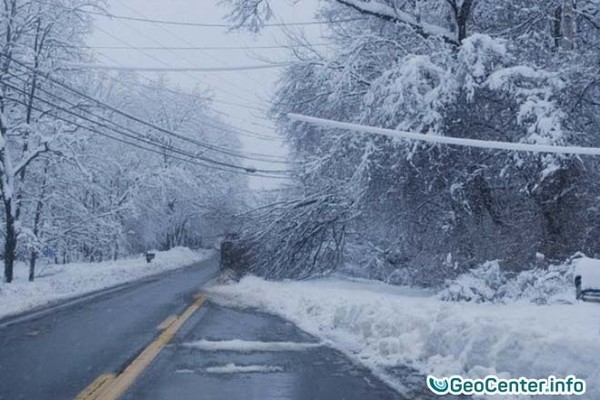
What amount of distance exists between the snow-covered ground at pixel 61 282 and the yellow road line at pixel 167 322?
12.6ft


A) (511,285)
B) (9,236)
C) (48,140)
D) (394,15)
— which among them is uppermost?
(394,15)

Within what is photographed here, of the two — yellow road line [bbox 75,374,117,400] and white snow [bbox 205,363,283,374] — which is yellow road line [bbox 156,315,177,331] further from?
yellow road line [bbox 75,374,117,400]

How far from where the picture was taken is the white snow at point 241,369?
26.6 ft

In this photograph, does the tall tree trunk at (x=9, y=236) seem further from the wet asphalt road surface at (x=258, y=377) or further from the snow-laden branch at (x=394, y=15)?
the wet asphalt road surface at (x=258, y=377)

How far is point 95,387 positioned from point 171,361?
167 centimetres

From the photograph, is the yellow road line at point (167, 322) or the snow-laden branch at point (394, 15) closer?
the yellow road line at point (167, 322)

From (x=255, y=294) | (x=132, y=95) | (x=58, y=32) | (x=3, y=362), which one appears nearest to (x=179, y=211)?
(x=132, y=95)

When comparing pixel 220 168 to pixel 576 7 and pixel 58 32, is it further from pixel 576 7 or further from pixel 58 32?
pixel 576 7

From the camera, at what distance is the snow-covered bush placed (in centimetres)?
1083

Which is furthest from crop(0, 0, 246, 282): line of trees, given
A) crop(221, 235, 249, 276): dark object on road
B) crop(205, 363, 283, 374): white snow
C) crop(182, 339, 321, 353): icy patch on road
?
crop(205, 363, 283, 374): white snow

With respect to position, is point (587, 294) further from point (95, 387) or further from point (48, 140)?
point (48, 140)

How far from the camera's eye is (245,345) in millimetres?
10094

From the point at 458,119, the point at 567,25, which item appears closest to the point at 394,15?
the point at 458,119

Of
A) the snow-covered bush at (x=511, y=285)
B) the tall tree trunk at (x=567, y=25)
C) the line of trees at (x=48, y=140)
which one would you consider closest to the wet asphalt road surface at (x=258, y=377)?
the snow-covered bush at (x=511, y=285)
